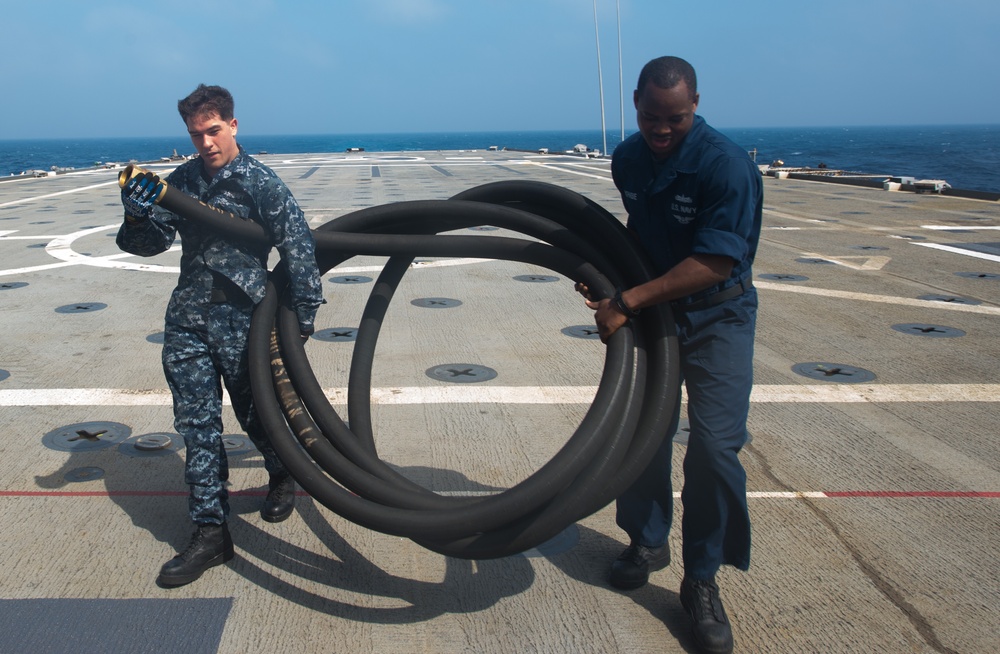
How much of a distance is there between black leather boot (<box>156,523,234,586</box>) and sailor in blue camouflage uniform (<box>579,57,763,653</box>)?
1.75 m

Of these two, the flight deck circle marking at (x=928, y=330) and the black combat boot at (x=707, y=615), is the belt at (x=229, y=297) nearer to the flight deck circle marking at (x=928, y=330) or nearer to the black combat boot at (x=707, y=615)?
the black combat boot at (x=707, y=615)

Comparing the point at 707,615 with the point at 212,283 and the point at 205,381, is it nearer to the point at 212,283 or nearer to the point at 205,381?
the point at 205,381

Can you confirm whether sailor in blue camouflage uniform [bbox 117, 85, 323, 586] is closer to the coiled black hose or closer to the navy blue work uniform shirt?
the coiled black hose

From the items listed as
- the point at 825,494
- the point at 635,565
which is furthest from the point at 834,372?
the point at 635,565

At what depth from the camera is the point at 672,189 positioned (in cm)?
298

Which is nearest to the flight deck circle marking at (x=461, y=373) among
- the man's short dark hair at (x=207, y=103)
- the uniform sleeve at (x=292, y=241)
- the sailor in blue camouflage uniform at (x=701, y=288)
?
the uniform sleeve at (x=292, y=241)

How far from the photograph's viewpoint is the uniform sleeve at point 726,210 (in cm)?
278

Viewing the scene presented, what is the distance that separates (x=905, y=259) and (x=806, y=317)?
356cm

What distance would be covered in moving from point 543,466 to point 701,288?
32.5 inches

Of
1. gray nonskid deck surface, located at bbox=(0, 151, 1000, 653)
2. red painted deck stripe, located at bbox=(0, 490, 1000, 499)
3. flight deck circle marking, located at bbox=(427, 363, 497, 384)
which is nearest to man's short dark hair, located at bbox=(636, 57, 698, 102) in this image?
gray nonskid deck surface, located at bbox=(0, 151, 1000, 653)

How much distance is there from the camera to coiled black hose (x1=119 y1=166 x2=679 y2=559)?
9.34 feet

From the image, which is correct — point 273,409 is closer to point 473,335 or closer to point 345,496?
point 345,496

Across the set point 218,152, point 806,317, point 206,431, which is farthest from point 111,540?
point 806,317

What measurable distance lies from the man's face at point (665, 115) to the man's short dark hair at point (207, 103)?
1.57 meters
